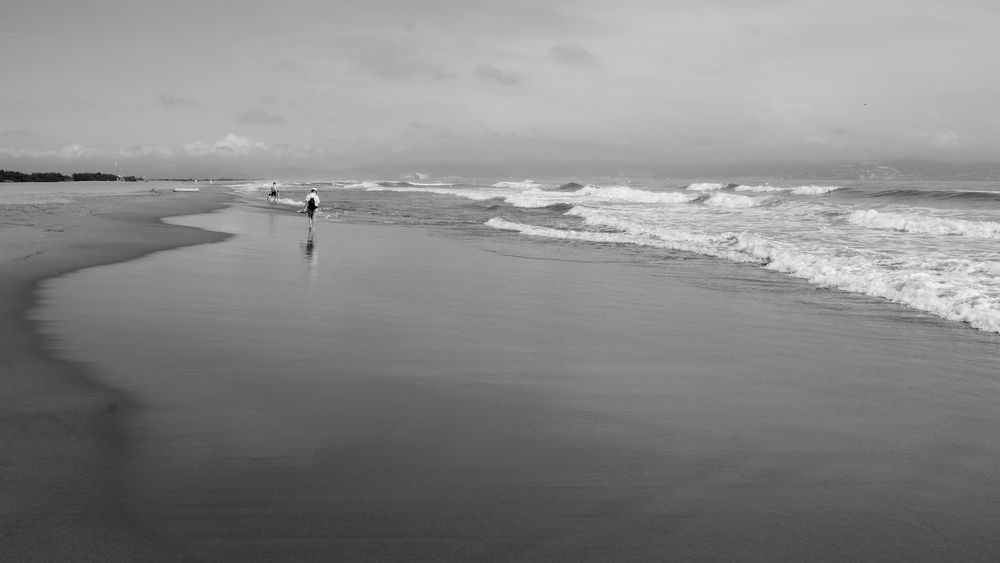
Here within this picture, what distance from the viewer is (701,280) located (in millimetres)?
11945

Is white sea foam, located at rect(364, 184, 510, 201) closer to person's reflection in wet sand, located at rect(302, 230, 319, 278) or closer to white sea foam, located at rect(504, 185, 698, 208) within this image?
white sea foam, located at rect(504, 185, 698, 208)

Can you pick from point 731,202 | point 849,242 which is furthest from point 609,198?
point 849,242

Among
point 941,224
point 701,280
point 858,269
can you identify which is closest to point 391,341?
point 701,280

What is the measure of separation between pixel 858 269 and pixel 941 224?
1187 centimetres

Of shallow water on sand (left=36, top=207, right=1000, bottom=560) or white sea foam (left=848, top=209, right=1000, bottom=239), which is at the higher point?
white sea foam (left=848, top=209, right=1000, bottom=239)

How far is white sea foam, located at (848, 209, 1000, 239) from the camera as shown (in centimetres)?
1992

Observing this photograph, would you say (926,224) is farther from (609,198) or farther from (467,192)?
(467,192)

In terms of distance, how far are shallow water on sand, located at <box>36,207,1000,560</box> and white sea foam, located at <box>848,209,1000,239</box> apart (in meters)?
13.6

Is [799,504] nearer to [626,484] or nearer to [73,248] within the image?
[626,484]

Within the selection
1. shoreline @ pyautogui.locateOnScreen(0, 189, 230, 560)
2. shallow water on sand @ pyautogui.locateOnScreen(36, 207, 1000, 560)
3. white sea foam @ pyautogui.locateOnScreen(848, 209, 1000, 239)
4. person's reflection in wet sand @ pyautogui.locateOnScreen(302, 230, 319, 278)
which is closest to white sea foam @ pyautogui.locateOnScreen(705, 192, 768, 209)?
white sea foam @ pyautogui.locateOnScreen(848, 209, 1000, 239)

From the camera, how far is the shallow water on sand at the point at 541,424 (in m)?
3.30

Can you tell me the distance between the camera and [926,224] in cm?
2183

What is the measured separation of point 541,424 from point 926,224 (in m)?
22.0

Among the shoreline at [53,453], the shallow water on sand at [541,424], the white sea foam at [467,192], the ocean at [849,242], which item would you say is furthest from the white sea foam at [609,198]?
the shoreline at [53,453]
